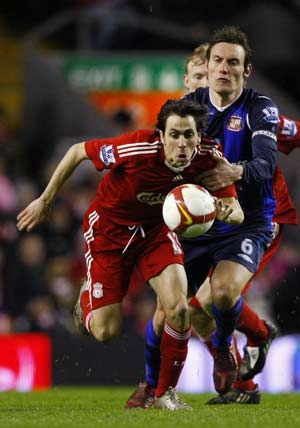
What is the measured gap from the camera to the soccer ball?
782 cm

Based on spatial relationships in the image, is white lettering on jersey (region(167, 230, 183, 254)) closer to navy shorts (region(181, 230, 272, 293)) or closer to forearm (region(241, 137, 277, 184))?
navy shorts (region(181, 230, 272, 293))

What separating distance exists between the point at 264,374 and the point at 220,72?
442 centimetres

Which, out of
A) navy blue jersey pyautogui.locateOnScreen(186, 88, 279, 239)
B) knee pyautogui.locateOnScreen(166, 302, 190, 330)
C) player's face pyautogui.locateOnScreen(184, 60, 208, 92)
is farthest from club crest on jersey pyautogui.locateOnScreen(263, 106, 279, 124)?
knee pyautogui.locateOnScreen(166, 302, 190, 330)

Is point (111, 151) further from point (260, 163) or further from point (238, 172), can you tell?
point (260, 163)

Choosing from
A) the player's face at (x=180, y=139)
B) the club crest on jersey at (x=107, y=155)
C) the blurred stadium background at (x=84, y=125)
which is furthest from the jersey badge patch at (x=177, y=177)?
the blurred stadium background at (x=84, y=125)

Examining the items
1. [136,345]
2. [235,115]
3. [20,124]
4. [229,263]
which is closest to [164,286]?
[229,263]

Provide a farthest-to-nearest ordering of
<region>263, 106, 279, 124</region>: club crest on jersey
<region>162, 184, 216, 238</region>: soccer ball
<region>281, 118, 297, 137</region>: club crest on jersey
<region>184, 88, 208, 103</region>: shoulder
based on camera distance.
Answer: <region>281, 118, 297, 137</region>: club crest on jersey
<region>184, 88, 208, 103</region>: shoulder
<region>263, 106, 279, 124</region>: club crest on jersey
<region>162, 184, 216, 238</region>: soccer ball

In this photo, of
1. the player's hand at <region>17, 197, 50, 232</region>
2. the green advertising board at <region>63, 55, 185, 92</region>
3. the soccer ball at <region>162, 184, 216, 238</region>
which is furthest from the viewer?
the green advertising board at <region>63, 55, 185, 92</region>

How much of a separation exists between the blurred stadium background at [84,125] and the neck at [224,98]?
4010 millimetres

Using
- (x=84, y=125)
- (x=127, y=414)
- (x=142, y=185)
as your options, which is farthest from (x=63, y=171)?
(x=84, y=125)

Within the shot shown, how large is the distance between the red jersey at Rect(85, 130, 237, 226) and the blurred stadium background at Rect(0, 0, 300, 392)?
4102 mm

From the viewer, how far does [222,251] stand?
883 centimetres

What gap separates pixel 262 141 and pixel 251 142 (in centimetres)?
20

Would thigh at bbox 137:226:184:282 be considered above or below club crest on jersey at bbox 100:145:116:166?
below
